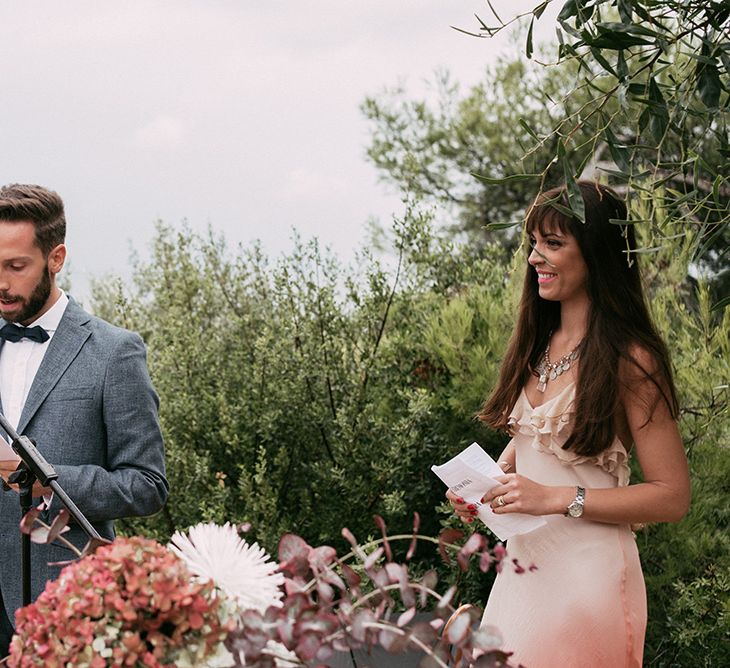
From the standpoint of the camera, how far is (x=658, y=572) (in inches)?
167

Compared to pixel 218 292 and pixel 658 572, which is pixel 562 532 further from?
pixel 218 292

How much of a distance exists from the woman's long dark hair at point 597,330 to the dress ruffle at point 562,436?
0.10 feet

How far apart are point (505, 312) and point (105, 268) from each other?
3.37 metres

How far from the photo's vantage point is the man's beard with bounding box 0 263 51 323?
271 cm

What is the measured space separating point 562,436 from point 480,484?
0.24m

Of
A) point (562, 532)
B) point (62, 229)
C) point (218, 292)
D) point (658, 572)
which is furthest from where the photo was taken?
point (218, 292)

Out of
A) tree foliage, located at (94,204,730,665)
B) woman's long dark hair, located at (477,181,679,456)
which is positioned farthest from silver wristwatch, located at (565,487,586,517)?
tree foliage, located at (94,204,730,665)

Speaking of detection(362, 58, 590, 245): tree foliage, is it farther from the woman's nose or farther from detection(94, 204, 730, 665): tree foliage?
the woman's nose

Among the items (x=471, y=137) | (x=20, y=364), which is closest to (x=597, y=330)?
(x=20, y=364)

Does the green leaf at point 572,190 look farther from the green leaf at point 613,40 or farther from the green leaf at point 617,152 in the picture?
the green leaf at point 613,40

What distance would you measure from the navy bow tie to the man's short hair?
0.66 feet

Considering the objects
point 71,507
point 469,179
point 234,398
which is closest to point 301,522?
point 234,398

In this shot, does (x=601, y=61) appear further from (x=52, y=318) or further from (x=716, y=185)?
(x=52, y=318)

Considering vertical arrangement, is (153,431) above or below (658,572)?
above
